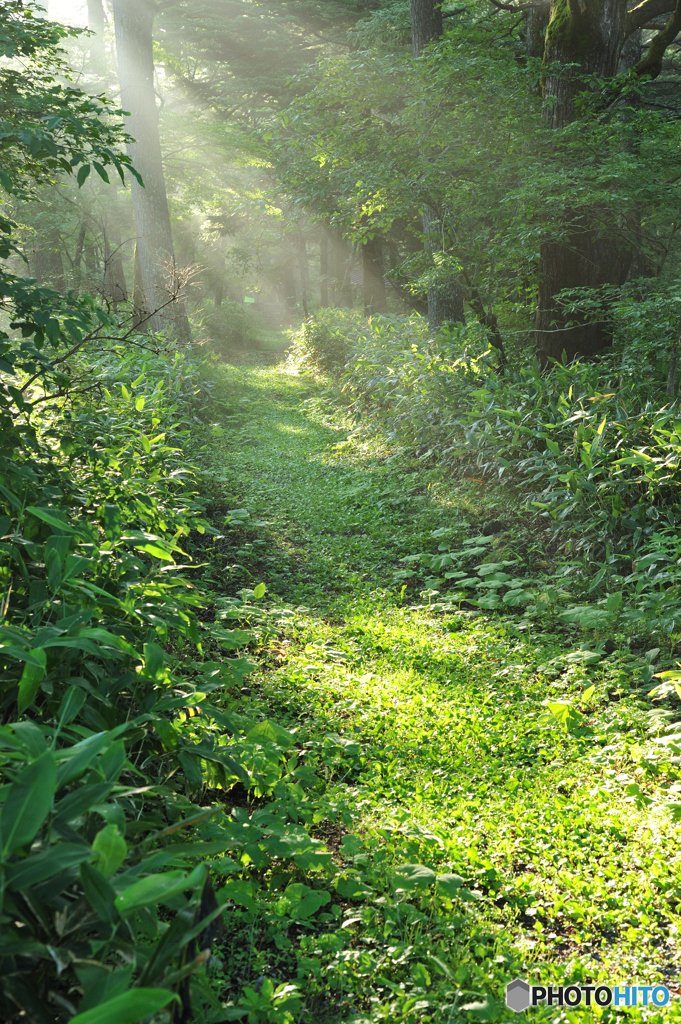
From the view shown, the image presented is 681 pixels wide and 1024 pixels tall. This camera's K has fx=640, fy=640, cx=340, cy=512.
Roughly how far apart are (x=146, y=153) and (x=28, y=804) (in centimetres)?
1378

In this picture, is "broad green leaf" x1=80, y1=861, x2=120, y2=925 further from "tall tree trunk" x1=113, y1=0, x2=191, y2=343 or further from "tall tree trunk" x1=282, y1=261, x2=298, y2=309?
"tall tree trunk" x1=282, y1=261, x2=298, y2=309

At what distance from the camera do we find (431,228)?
895 cm

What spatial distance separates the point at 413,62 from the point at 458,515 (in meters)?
5.83

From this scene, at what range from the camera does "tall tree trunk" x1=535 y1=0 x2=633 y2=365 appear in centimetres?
726

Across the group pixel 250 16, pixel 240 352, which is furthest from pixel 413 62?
pixel 240 352

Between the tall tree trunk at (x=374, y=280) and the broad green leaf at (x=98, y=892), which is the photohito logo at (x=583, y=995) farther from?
the tall tree trunk at (x=374, y=280)

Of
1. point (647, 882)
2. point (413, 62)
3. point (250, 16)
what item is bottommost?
point (647, 882)

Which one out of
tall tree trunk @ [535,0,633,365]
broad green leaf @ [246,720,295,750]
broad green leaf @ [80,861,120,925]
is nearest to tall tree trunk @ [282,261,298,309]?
tall tree trunk @ [535,0,633,365]

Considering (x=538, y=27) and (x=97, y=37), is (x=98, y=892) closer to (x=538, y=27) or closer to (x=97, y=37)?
(x=538, y=27)

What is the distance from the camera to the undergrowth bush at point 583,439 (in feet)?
15.0

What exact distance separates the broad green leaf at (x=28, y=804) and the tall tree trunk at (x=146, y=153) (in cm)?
1170

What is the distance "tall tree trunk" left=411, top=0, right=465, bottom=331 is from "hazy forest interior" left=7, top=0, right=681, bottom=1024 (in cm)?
15

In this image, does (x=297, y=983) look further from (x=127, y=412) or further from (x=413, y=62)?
(x=413, y=62)

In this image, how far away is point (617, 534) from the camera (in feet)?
16.0
